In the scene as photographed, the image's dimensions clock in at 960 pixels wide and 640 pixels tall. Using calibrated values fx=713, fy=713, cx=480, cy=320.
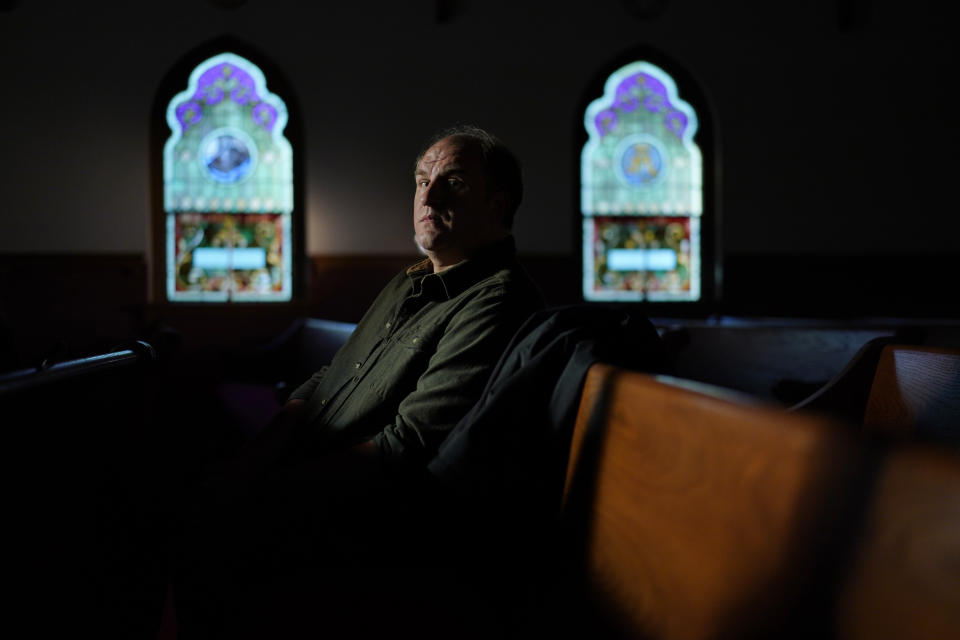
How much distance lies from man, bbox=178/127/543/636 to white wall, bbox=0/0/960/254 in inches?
157

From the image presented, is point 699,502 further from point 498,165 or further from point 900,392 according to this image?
point 498,165

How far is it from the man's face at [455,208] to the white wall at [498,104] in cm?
400

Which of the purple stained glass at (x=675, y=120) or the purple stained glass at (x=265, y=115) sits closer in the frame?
the purple stained glass at (x=265, y=115)

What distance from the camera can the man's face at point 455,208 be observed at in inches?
69.1

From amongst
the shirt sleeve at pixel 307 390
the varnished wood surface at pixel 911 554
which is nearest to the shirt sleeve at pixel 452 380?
the shirt sleeve at pixel 307 390

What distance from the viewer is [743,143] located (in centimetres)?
613

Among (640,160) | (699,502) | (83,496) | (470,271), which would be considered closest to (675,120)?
(640,160)

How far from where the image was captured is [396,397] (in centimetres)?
156

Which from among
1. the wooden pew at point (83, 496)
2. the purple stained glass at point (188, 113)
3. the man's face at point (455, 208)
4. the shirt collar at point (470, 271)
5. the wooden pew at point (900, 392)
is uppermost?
the purple stained glass at point (188, 113)

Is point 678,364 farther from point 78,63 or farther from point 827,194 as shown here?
point 78,63

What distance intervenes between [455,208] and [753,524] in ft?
4.12

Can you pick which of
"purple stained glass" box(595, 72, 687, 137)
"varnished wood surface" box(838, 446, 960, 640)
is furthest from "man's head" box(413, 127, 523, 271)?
"purple stained glass" box(595, 72, 687, 137)

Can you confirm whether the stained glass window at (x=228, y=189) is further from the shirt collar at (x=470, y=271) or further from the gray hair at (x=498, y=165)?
the shirt collar at (x=470, y=271)

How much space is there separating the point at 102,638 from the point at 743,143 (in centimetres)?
596
